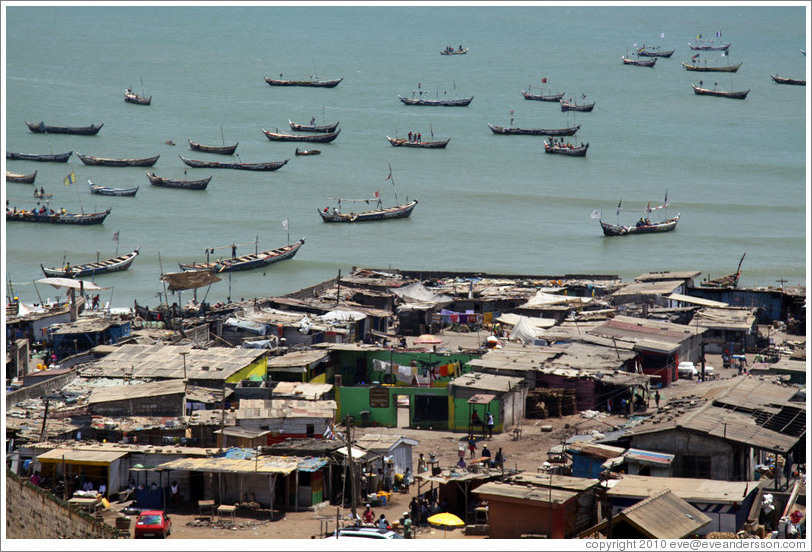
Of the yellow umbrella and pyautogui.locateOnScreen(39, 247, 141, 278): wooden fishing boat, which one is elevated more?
pyautogui.locateOnScreen(39, 247, 141, 278): wooden fishing boat

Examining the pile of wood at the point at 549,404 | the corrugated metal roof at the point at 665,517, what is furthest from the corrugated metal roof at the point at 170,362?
the corrugated metal roof at the point at 665,517

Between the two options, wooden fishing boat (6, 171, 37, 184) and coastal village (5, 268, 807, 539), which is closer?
coastal village (5, 268, 807, 539)

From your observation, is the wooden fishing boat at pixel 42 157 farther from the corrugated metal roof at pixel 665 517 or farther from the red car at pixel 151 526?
the corrugated metal roof at pixel 665 517

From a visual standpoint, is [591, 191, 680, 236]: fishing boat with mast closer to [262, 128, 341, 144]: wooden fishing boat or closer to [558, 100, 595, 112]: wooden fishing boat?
[262, 128, 341, 144]: wooden fishing boat

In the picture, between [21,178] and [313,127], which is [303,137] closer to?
[313,127]

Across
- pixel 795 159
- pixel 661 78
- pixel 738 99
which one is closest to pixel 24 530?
pixel 795 159

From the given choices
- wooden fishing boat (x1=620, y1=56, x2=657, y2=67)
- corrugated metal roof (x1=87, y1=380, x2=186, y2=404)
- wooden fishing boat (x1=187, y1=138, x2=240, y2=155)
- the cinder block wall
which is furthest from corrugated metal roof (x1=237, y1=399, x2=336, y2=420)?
wooden fishing boat (x1=620, y1=56, x2=657, y2=67)

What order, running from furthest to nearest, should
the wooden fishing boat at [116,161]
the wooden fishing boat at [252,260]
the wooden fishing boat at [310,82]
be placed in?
the wooden fishing boat at [310,82] < the wooden fishing boat at [116,161] < the wooden fishing boat at [252,260]
